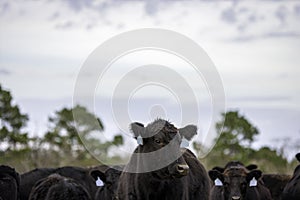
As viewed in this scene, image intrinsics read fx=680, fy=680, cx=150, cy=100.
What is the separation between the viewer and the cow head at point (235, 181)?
51.8 ft

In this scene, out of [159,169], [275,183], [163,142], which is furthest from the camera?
[275,183]

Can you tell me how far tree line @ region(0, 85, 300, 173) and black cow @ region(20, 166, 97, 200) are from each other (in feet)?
53.9

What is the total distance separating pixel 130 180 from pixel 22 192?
8.59m

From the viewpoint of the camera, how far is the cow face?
11398 millimetres

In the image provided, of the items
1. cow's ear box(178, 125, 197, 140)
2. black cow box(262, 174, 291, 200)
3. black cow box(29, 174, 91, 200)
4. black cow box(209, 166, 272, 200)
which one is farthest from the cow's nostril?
black cow box(262, 174, 291, 200)

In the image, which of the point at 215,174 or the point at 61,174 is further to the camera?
the point at 61,174

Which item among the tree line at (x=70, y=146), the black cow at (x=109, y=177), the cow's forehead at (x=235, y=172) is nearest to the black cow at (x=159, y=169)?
the black cow at (x=109, y=177)

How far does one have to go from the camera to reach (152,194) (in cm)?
1171

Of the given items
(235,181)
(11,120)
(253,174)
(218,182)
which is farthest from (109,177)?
(11,120)

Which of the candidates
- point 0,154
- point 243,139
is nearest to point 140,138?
point 0,154

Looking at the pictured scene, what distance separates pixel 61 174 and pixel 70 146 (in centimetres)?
3014

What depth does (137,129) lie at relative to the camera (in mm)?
12094

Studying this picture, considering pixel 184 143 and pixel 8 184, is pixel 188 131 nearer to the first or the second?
pixel 184 143

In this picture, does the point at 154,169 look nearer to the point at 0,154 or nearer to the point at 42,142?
the point at 0,154
